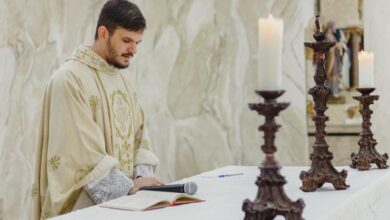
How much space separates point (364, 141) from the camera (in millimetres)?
4035

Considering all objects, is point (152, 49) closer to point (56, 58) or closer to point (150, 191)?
point (56, 58)

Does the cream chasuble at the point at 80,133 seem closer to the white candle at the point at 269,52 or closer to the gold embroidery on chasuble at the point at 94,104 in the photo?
the gold embroidery on chasuble at the point at 94,104

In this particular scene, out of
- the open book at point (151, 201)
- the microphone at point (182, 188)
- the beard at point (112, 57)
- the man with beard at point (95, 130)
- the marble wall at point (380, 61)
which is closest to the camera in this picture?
the open book at point (151, 201)

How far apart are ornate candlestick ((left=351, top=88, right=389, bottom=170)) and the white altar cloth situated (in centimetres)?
6

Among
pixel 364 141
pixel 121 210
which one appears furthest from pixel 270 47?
pixel 364 141

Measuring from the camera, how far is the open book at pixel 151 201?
2951mm

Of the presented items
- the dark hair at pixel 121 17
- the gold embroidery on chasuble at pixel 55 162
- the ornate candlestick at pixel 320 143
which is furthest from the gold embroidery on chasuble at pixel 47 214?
the ornate candlestick at pixel 320 143

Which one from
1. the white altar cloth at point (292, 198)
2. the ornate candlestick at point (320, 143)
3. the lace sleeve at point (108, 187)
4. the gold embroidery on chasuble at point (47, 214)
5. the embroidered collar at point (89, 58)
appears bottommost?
the gold embroidery on chasuble at point (47, 214)

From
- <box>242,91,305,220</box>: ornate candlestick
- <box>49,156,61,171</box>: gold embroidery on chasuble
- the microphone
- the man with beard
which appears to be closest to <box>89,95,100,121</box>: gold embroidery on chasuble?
the man with beard

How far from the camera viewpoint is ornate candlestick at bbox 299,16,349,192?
328 centimetres

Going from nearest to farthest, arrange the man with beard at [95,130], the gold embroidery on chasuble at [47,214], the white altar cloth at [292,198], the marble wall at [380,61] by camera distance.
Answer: the white altar cloth at [292,198], the man with beard at [95,130], the gold embroidery on chasuble at [47,214], the marble wall at [380,61]

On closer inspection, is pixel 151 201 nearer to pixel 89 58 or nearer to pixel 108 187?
pixel 108 187

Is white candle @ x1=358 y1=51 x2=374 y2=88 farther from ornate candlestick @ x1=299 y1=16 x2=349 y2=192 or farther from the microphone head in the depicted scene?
the microphone head

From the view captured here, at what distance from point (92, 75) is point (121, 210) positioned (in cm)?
156
